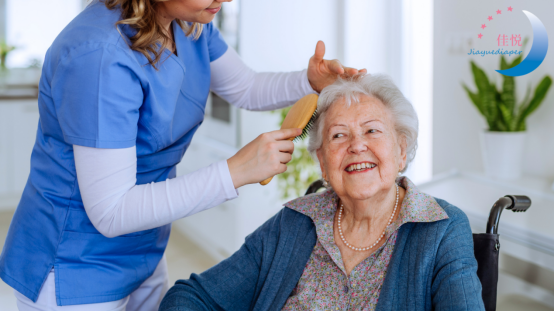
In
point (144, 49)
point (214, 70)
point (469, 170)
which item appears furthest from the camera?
point (469, 170)

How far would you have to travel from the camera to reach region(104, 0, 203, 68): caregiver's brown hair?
1.13m

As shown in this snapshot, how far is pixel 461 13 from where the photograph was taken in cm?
234

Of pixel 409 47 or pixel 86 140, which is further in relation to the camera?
pixel 409 47

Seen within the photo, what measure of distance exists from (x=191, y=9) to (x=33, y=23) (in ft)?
8.01

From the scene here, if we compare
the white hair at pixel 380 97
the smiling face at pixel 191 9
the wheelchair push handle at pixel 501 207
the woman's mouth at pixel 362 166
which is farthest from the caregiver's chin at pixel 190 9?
the wheelchair push handle at pixel 501 207

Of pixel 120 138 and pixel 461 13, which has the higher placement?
pixel 461 13

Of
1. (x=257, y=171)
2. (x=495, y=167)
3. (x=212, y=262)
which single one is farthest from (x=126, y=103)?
(x=212, y=262)

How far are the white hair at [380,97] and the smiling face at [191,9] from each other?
434 millimetres

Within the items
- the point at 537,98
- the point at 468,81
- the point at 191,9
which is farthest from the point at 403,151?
the point at 468,81

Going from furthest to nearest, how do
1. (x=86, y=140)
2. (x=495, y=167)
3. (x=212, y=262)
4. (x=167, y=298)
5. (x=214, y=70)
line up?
(x=212, y=262)
(x=495, y=167)
(x=214, y=70)
(x=167, y=298)
(x=86, y=140)

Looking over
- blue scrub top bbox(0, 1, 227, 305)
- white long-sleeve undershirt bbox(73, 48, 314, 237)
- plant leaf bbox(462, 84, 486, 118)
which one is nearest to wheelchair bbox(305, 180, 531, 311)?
white long-sleeve undershirt bbox(73, 48, 314, 237)

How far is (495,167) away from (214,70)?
4.79 ft

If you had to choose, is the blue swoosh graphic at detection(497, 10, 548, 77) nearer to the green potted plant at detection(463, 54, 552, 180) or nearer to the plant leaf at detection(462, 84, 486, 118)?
the green potted plant at detection(463, 54, 552, 180)

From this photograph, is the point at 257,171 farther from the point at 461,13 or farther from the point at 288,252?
the point at 461,13
